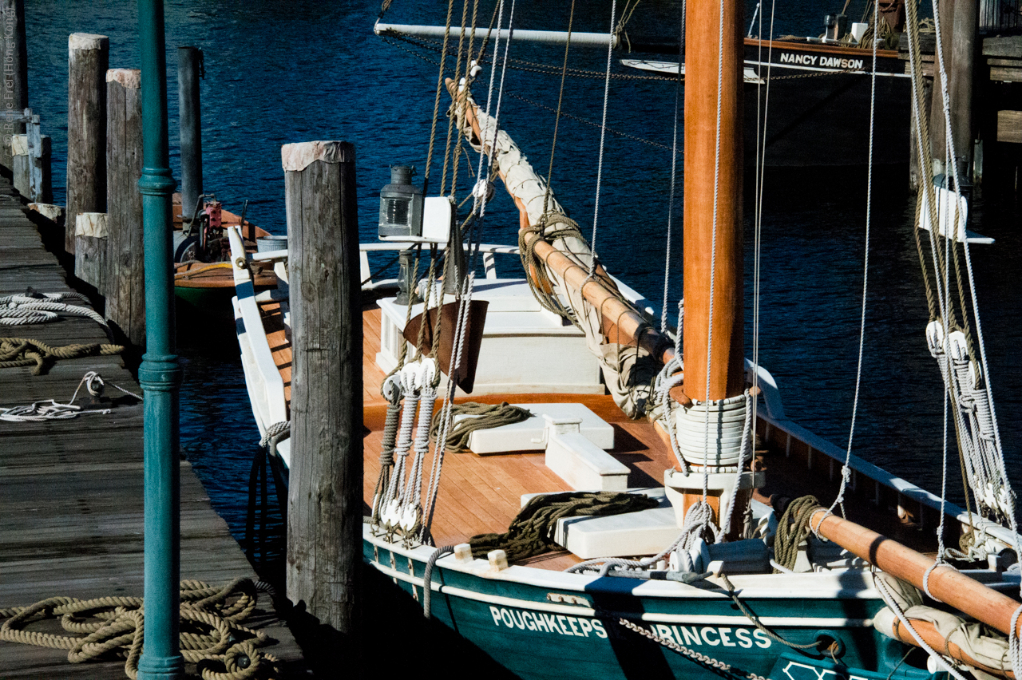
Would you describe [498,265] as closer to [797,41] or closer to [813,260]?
[813,260]

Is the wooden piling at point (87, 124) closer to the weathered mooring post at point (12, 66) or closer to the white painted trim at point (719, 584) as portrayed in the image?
the weathered mooring post at point (12, 66)

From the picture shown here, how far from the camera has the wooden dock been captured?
6105mm

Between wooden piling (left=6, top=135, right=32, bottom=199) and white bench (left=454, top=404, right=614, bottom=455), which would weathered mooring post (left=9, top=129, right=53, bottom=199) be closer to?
wooden piling (left=6, top=135, right=32, bottom=199)

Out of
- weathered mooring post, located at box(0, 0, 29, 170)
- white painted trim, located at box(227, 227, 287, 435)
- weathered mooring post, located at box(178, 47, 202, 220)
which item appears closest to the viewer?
white painted trim, located at box(227, 227, 287, 435)

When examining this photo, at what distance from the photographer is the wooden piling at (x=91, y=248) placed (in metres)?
12.4

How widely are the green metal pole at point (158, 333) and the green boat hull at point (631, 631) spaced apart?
370 cm

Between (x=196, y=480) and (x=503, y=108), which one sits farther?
(x=503, y=108)

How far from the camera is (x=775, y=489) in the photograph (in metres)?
10.0

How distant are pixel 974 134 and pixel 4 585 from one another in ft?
76.1

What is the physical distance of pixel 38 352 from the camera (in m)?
9.54

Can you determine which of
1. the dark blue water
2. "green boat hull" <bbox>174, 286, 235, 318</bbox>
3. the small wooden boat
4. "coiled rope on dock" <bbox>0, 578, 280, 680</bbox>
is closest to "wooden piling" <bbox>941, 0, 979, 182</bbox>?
the dark blue water

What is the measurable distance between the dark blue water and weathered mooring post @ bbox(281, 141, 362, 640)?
713 centimetres

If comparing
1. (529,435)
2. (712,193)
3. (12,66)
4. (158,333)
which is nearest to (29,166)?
(12,66)

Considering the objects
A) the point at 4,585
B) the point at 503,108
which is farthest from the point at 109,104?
the point at 503,108
